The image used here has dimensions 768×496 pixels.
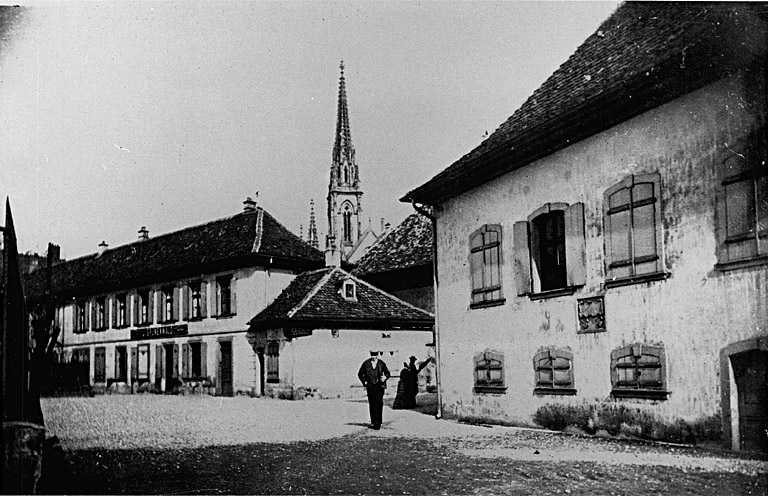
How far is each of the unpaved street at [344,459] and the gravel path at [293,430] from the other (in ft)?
0.08

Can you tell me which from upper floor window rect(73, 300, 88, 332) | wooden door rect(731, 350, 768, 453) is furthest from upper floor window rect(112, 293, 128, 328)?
wooden door rect(731, 350, 768, 453)

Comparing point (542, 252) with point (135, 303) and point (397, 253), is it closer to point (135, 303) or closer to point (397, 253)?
point (135, 303)

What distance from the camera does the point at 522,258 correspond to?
1286 cm

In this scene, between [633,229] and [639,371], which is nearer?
[639,371]

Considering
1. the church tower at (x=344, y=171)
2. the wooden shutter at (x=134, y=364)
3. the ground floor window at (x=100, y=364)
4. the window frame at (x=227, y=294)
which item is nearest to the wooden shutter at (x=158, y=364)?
Result: the wooden shutter at (x=134, y=364)

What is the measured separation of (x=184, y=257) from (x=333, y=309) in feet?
12.0

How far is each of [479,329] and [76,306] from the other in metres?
6.89

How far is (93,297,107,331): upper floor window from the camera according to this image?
42.6 ft

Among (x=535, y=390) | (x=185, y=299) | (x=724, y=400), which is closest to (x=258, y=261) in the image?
(x=185, y=299)

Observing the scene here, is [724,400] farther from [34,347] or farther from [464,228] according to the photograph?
[34,347]

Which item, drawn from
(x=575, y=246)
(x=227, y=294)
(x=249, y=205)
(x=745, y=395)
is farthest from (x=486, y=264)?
(x=227, y=294)

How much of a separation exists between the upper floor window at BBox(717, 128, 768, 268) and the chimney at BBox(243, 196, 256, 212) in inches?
229

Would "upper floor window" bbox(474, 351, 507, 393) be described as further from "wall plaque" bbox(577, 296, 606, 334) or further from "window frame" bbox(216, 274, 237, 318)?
"window frame" bbox(216, 274, 237, 318)

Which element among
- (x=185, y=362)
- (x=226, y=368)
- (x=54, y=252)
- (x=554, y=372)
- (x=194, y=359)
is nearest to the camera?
(x=54, y=252)
